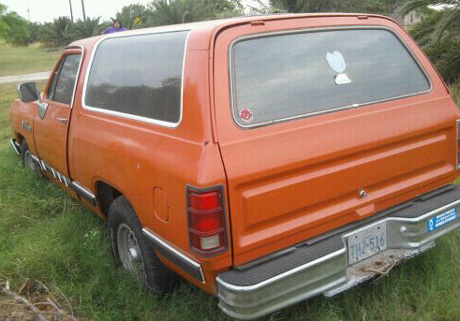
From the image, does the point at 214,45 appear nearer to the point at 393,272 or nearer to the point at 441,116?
the point at 441,116

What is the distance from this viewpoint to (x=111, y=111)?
10.4 ft

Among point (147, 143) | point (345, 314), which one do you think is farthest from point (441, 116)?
point (147, 143)

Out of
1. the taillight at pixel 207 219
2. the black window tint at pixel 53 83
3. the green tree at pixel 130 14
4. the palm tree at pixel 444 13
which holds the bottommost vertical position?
the taillight at pixel 207 219

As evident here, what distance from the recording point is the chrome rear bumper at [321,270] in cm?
221

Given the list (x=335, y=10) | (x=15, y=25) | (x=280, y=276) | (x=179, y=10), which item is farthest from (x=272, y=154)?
(x=15, y=25)

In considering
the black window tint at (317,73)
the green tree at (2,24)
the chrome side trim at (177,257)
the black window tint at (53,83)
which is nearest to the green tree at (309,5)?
the black window tint at (53,83)

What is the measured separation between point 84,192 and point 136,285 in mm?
909

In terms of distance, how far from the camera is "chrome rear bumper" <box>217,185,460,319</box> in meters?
2.21

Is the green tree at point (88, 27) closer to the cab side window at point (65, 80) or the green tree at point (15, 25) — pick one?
the green tree at point (15, 25)

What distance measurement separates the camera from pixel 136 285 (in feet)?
10.2

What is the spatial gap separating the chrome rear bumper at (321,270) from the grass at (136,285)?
31 centimetres

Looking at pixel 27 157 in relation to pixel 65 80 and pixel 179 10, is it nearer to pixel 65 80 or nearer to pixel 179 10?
pixel 65 80

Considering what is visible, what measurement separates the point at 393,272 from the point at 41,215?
3.23 meters

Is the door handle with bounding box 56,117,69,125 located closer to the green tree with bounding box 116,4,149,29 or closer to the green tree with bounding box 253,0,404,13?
the green tree with bounding box 253,0,404,13
